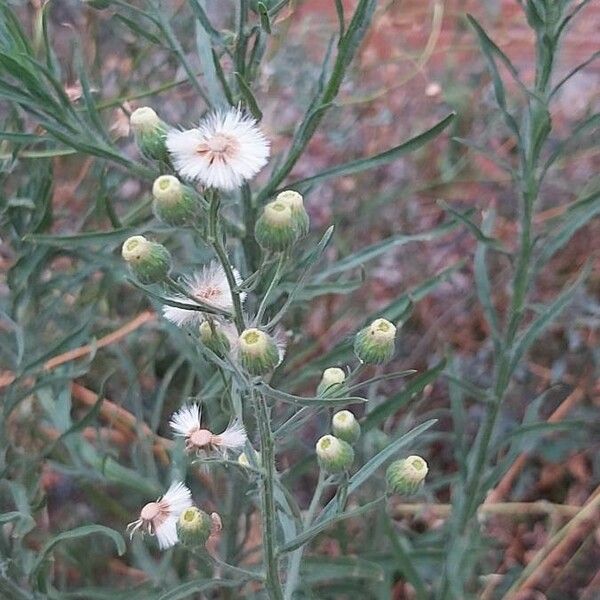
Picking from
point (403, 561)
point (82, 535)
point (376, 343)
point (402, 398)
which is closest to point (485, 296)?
point (402, 398)

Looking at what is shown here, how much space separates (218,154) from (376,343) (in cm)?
18

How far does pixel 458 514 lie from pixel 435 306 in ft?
2.47

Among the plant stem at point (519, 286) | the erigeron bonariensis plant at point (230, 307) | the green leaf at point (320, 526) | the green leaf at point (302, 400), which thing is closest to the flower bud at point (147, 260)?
the erigeron bonariensis plant at point (230, 307)

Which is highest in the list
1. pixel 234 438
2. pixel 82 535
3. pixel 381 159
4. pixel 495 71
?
pixel 495 71

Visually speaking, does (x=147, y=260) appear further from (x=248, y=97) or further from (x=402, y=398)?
(x=402, y=398)

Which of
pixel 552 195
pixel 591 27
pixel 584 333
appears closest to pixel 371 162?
pixel 584 333

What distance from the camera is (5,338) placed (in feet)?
3.62

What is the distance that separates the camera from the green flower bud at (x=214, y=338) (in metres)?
0.61

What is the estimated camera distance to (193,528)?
0.64 metres

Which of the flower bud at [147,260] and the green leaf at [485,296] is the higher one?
the flower bud at [147,260]

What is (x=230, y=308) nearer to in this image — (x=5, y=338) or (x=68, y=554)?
(x=5, y=338)

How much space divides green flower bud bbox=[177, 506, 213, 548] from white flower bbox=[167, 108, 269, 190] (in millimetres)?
238

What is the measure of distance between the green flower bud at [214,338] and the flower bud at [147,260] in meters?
0.05

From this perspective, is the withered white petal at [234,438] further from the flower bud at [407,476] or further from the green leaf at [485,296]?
the green leaf at [485,296]
